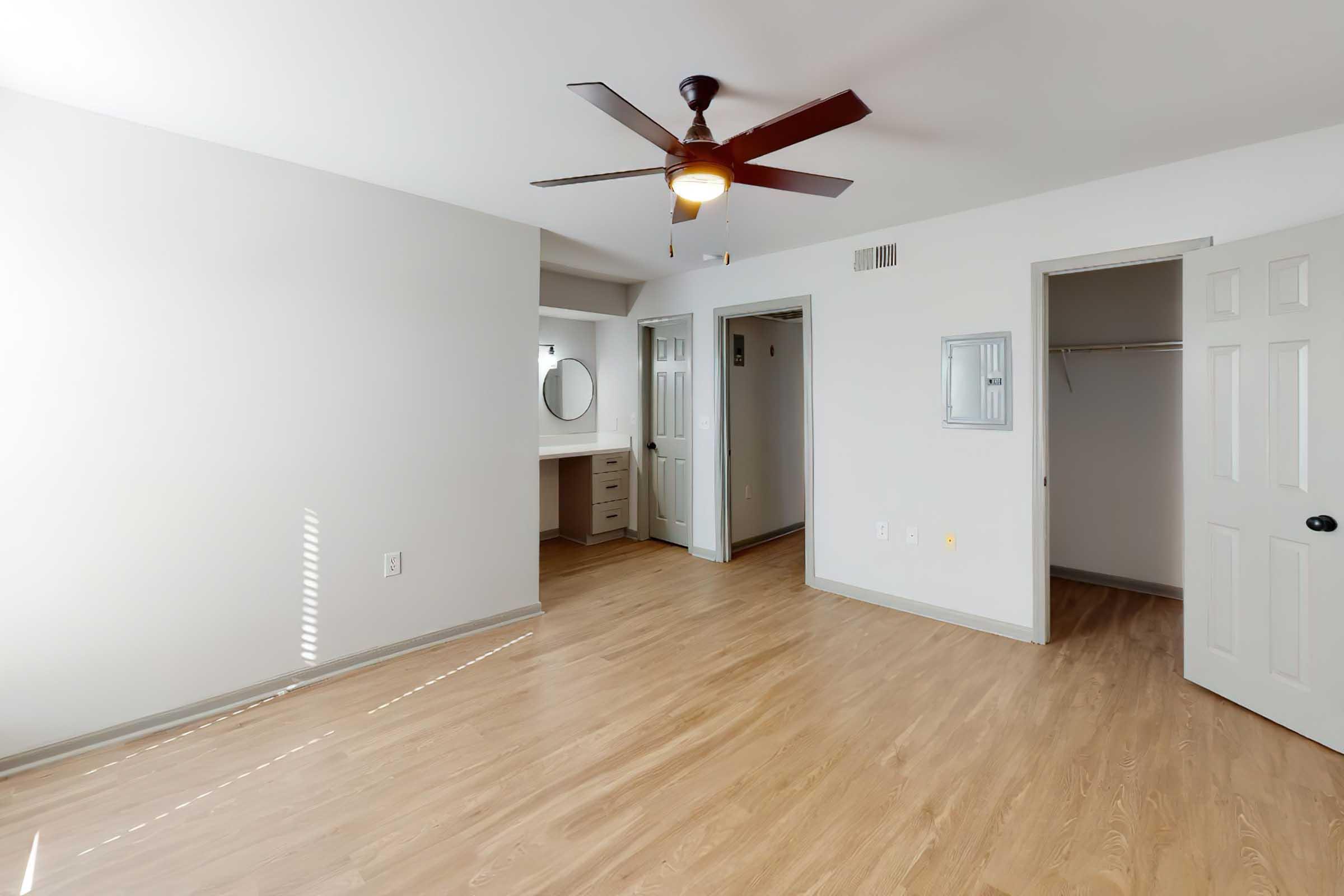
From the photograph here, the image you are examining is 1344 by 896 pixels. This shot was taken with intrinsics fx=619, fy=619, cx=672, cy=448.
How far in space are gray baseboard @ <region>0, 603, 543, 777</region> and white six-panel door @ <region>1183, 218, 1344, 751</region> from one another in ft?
12.2

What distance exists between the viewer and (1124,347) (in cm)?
413

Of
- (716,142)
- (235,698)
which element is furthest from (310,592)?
(716,142)

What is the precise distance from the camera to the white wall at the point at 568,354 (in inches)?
240

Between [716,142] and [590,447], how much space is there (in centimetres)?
397

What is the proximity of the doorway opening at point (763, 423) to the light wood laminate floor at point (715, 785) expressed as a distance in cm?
185

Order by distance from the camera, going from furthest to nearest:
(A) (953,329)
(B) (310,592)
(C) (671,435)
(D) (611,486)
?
(D) (611,486) < (C) (671,435) < (A) (953,329) < (B) (310,592)

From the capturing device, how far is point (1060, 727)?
262 centimetres

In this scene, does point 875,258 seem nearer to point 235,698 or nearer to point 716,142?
point 716,142

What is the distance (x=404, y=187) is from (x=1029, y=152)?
3.11 meters

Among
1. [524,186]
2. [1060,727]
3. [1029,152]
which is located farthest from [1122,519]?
[524,186]

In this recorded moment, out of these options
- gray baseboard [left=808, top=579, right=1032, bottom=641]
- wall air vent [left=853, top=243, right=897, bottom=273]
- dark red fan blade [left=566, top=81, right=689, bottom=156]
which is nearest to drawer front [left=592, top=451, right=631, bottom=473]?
gray baseboard [left=808, top=579, right=1032, bottom=641]

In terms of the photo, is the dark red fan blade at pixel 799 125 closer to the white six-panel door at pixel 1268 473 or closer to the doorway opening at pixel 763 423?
the white six-panel door at pixel 1268 473

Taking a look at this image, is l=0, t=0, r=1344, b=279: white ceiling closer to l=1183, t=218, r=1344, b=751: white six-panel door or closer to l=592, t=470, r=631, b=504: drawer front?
l=1183, t=218, r=1344, b=751: white six-panel door

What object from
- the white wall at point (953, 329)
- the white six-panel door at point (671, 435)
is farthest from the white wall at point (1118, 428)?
the white six-panel door at point (671, 435)
